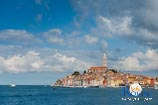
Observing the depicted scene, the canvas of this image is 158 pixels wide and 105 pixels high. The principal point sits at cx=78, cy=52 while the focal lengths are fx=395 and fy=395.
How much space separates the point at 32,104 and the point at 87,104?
24.8 meters

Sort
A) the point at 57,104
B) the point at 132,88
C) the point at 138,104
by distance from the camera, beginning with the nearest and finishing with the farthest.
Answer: the point at 132,88 < the point at 138,104 < the point at 57,104

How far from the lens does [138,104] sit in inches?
6363

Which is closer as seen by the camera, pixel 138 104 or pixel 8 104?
pixel 138 104

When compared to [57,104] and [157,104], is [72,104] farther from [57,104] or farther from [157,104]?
[157,104]

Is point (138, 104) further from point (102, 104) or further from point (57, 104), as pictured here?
point (57, 104)

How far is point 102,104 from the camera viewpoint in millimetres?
168500

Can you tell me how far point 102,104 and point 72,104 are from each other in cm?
1296

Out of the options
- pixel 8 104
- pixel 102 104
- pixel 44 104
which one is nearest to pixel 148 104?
pixel 102 104

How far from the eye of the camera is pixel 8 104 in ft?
579

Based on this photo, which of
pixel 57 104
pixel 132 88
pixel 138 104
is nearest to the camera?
pixel 132 88

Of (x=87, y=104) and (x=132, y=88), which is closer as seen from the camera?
(x=132, y=88)

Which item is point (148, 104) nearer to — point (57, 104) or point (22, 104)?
point (57, 104)

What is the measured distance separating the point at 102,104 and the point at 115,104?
5573mm

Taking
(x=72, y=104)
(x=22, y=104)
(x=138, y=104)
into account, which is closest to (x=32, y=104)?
(x=22, y=104)
